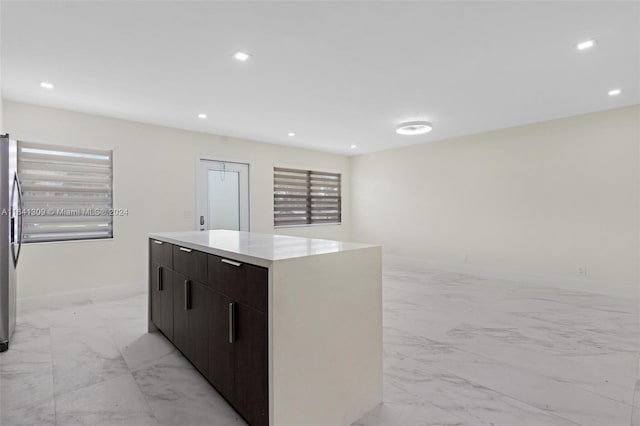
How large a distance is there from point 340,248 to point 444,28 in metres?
1.81

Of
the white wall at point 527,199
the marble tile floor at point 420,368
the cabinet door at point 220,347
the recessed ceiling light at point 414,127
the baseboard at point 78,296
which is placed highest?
the recessed ceiling light at point 414,127

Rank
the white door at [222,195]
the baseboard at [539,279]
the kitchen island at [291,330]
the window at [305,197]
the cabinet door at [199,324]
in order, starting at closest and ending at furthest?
the kitchen island at [291,330] → the cabinet door at [199,324] → the baseboard at [539,279] → the white door at [222,195] → the window at [305,197]

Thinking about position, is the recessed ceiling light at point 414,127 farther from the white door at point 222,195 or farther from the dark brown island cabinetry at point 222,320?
the dark brown island cabinetry at point 222,320

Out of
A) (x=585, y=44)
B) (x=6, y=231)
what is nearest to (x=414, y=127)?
(x=585, y=44)

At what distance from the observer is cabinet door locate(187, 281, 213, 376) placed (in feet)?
6.59

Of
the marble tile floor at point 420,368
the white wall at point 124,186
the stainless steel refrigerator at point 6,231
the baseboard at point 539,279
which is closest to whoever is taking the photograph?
the marble tile floor at point 420,368

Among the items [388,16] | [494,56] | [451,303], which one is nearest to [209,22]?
[388,16]

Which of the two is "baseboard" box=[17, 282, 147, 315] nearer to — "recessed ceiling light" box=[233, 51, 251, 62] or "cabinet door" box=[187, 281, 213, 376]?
"cabinet door" box=[187, 281, 213, 376]

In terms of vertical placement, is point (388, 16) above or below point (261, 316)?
above

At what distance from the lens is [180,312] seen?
2393mm

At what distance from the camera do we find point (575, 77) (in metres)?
3.18

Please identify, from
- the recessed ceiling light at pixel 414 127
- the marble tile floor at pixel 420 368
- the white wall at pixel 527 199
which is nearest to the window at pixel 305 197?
the white wall at pixel 527 199

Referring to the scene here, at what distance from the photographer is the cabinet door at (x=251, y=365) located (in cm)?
149

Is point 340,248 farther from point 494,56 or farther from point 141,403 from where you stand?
point 494,56
